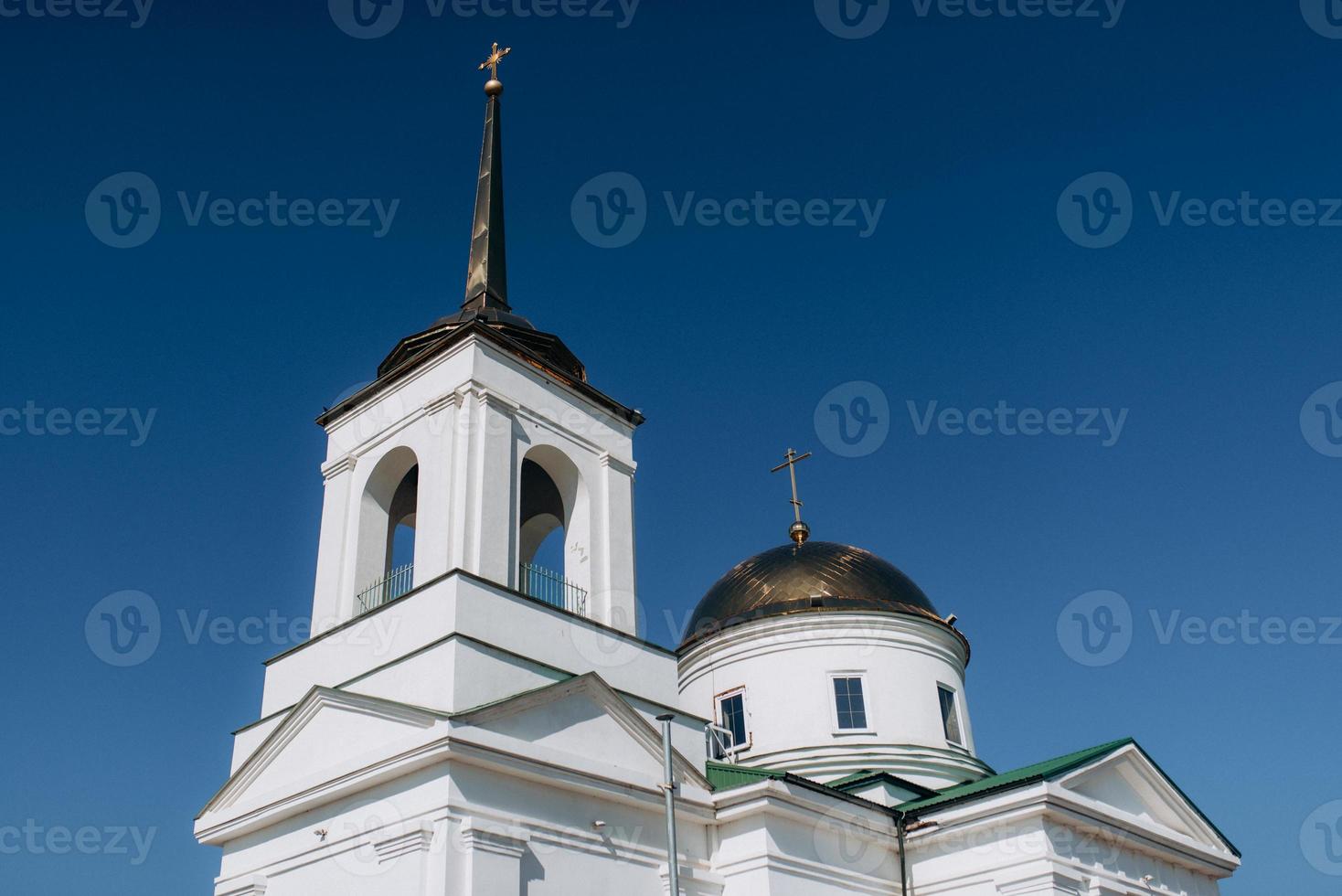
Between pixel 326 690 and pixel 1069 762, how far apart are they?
→ 392 inches

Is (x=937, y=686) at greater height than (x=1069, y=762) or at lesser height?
greater

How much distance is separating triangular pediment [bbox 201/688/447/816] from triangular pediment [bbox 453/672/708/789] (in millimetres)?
860

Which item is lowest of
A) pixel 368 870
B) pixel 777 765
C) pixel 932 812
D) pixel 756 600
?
pixel 368 870

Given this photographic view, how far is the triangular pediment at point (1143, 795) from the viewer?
17531 millimetres

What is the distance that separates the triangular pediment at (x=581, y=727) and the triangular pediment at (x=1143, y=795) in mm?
6210

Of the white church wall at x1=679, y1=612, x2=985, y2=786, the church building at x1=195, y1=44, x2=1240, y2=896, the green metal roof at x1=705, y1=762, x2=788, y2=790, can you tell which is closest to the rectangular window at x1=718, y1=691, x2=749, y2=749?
the white church wall at x1=679, y1=612, x2=985, y2=786

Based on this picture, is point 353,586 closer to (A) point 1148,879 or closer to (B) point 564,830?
(B) point 564,830

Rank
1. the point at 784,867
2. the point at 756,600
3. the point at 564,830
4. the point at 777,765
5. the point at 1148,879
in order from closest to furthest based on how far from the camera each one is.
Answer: the point at 564,830, the point at 784,867, the point at 1148,879, the point at 777,765, the point at 756,600

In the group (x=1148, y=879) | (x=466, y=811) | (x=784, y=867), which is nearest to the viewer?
(x=466, y=811)

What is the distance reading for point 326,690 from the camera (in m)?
14.2

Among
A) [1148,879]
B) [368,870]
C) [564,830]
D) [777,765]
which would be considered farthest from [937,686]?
[368,870]

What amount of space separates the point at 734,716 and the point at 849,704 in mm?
2132

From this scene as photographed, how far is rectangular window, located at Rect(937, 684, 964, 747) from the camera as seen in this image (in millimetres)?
22422

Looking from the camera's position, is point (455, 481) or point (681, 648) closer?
point (455, 481)
